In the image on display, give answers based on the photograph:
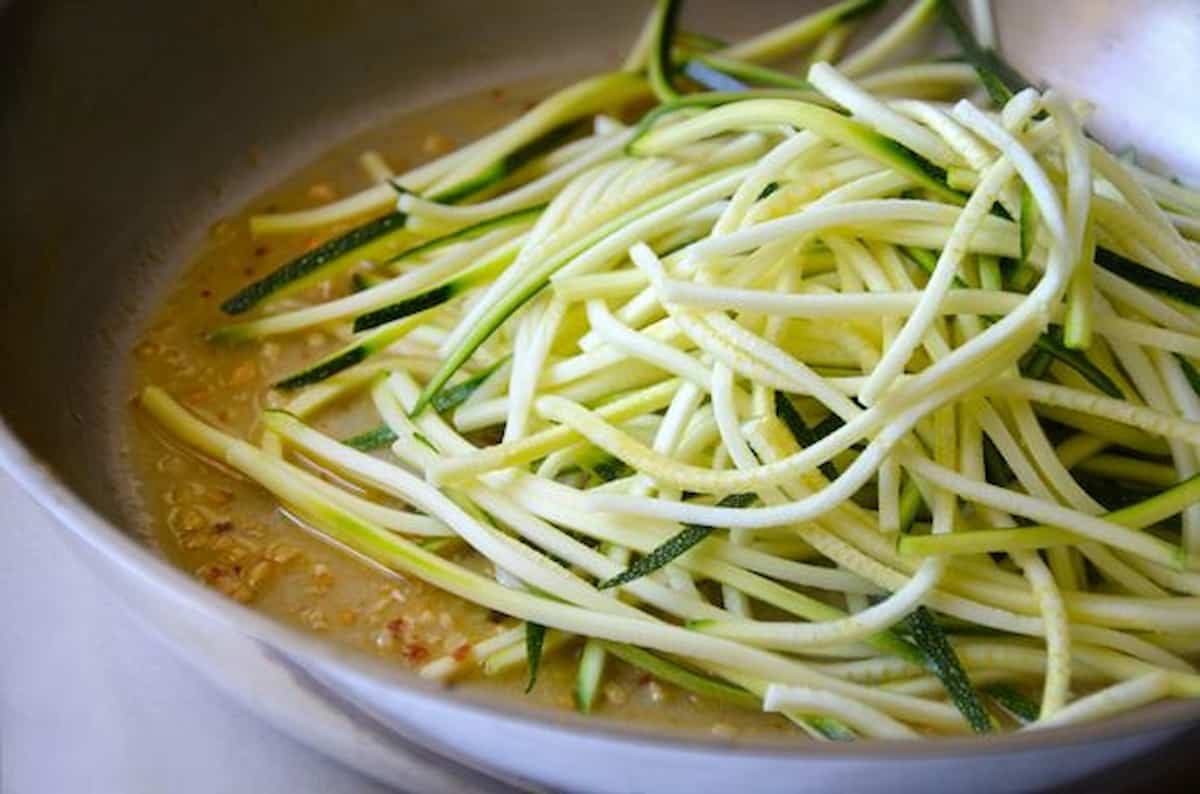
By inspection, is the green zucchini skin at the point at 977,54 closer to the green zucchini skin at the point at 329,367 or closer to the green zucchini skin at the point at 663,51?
the green zucchini skin at the point at 663,51

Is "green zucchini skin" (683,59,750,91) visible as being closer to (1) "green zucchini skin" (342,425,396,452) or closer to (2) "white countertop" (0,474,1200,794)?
(1) "green zucchini skin" (342,425,396,452)

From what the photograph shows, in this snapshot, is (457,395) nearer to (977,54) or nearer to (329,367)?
(329,367)

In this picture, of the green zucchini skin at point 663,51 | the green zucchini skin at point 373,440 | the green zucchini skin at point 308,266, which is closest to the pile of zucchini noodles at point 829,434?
the green zucchini skin at point 373,440

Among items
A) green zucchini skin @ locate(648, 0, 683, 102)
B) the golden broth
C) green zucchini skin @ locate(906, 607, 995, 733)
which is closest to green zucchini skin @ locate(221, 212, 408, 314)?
the golden broth

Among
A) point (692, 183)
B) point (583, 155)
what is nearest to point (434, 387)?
point (692, 183)

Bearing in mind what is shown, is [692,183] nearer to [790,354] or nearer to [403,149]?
[790,354]

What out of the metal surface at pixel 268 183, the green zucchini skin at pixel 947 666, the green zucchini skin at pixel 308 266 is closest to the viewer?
the metal surface at pixel 268 183
